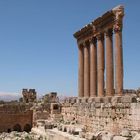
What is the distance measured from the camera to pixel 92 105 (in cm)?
2484

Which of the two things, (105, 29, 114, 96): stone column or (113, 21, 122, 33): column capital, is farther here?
(105, 29, 114, 96): stone column

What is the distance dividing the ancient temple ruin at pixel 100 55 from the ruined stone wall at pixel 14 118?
40.0 ft

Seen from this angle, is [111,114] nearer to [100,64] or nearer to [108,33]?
[100,64]

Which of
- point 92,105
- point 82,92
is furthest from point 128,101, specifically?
point 82,92

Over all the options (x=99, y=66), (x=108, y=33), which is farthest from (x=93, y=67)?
(x=108, y=33)

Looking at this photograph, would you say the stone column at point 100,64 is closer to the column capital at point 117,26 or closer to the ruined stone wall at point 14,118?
the column capital at point 117,26

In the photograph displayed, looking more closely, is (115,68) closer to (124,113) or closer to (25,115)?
(124,113)

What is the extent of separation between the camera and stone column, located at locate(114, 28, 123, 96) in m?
25.3

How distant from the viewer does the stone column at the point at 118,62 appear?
25.3 metres

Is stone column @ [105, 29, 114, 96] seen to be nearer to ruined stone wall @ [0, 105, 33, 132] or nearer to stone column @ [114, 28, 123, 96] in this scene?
stone column @ [114, 28, 123, 96]

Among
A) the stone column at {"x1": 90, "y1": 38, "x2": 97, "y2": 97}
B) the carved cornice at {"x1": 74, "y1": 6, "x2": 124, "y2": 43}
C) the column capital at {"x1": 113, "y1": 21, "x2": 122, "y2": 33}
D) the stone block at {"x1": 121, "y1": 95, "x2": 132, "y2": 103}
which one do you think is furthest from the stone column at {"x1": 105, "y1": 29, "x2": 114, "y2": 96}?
the stone block at {"x1": 121, "y1": 95, "x2": 132, "y2": 103}

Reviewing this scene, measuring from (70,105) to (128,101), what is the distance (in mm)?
13066

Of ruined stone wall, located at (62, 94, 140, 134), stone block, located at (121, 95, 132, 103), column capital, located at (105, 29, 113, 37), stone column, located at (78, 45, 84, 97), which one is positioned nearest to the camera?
ruined stone wall, located at (62, 94, 140, 134)

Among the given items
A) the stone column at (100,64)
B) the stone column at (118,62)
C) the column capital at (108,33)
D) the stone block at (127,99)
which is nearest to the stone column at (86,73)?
the stone column at (100,64)
